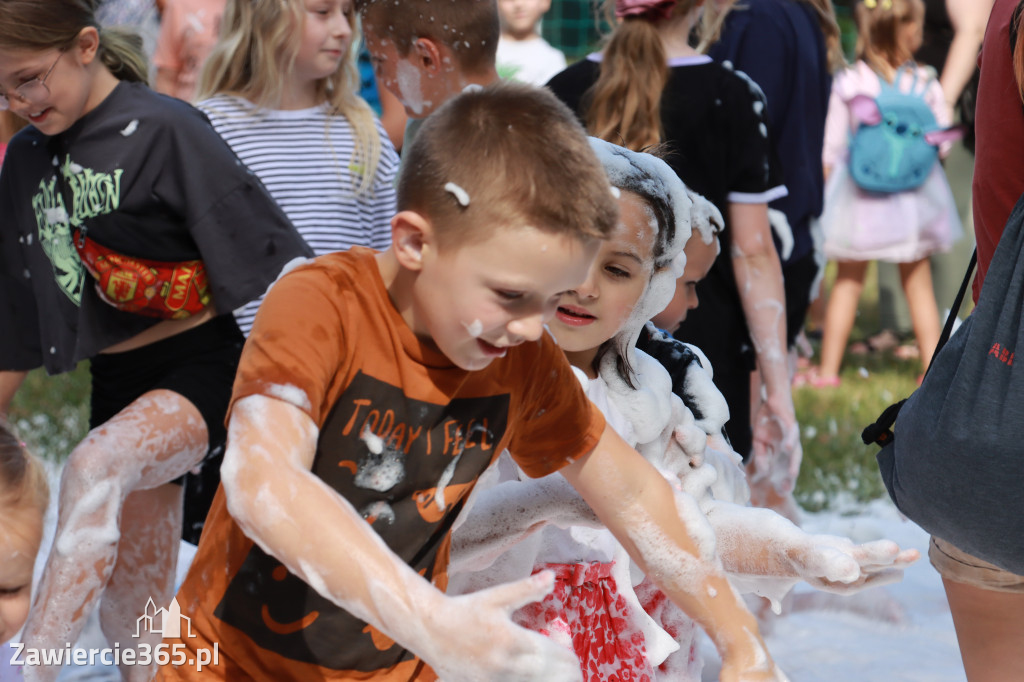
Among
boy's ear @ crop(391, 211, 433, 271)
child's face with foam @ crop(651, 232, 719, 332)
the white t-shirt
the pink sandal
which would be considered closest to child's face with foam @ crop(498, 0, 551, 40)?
the white t-shirt

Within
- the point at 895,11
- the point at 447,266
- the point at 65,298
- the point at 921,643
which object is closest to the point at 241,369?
the point at 447,266

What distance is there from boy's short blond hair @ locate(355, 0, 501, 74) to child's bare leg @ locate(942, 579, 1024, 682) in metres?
1.68

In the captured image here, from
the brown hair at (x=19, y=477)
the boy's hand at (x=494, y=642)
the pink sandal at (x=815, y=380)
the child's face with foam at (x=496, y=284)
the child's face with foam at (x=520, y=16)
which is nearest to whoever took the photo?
the boy's hand at (x=494, y=642)

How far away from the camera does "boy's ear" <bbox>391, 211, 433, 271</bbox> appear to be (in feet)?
4.84

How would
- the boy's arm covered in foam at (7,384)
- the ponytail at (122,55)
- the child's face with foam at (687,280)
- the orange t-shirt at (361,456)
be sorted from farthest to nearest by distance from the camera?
1. the boy's arm covered in foam at (7,384)
2. the ponytail at (122,55)
3. the child's face with foam at (687,280)
4. the orange t-shirt at (361,456)

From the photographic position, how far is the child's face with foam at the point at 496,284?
1411 mm

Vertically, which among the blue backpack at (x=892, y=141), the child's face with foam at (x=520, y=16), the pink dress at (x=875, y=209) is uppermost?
the child's face with foam at (x=520, y=16)

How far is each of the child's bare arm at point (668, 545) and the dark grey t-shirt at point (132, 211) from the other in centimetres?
118

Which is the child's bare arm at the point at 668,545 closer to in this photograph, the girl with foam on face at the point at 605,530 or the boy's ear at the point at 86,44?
the girl with foam on face at the point at 605,530

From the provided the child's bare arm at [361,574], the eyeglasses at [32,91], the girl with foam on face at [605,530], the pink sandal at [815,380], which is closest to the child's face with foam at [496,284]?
the child's bare arm at [361,574]

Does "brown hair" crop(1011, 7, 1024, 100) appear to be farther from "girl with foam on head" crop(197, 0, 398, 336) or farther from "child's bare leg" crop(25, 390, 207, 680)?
"child's bare leg" crop(25, 390, 207, 680)

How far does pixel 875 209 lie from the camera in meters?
6.22

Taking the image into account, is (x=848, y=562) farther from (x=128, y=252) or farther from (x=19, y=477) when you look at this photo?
(x=128, y=252)

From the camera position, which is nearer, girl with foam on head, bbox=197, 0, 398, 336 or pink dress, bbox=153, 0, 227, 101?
girl with foam on head, bbox=197, 0, 398, 336
